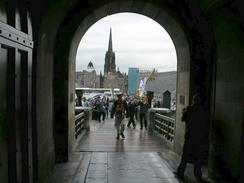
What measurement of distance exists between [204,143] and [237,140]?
115cm

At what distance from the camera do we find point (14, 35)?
312cm

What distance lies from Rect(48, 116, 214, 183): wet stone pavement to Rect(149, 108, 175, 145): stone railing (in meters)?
0.36

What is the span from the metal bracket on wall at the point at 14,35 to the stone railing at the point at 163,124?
285 inches

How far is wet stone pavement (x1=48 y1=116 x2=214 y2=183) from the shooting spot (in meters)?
6.49

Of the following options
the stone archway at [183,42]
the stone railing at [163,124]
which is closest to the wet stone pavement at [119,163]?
the stone railing at [163,124]

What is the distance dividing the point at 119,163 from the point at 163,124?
4.32m

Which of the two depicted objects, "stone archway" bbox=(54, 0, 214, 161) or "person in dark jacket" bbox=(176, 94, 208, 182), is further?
"stone archway" bbox=(54, 0, 214, 161)

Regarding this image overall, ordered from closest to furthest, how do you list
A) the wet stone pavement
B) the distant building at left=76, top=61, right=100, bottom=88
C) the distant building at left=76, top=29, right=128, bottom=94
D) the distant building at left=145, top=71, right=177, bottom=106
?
1. the wet stone pavement
2. the distant building at left=145, top=71, right=177, bottom=106
3. the distant building at left=76, top=29, right=128, bottom=94
4. the distant building at left=76, top=61, right=100, bottom=88

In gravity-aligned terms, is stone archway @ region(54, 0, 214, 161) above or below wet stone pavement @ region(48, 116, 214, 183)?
above

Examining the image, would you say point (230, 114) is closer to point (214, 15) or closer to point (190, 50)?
point (214, 15)

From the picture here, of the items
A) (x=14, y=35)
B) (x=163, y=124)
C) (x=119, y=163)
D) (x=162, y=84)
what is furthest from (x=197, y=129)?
(x=162, y=84)

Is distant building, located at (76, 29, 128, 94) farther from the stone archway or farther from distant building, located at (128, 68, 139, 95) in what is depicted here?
the stone archway

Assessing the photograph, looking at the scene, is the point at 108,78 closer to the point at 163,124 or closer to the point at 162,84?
the point at 162,84

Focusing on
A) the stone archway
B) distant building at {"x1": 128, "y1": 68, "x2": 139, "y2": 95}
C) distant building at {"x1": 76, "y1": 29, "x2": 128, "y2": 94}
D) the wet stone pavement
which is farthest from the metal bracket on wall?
distant building at {"x1": 76, "y1": 29, "x2": 128, "y2": 94}
